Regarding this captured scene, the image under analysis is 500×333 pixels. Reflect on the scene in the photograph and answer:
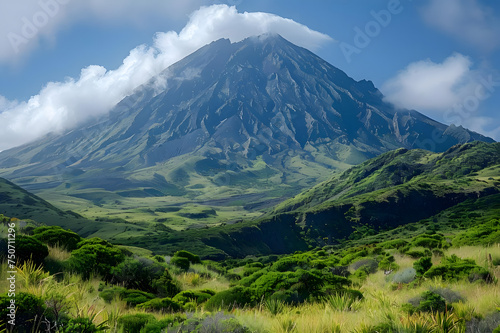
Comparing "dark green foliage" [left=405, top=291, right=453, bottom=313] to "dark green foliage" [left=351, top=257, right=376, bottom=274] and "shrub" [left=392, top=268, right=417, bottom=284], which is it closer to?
"shrub" [left=392, top=268, right=417, bottom=284]

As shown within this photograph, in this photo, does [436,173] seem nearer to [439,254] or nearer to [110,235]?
[110,235]

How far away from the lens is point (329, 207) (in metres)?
142

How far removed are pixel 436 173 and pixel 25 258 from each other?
218274 mm

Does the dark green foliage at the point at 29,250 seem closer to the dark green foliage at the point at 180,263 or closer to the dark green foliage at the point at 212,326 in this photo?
the dark green foliage at the point at 212,326

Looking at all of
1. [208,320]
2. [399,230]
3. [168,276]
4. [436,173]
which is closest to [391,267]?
[168,276]

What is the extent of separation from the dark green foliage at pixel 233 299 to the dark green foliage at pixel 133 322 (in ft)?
12.0

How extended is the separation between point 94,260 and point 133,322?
761 cm

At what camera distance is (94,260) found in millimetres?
13570

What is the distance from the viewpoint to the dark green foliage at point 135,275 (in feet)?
45.1

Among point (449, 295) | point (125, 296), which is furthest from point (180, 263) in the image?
point (449, 295)

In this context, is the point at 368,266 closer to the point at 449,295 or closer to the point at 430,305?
the point at 449,295

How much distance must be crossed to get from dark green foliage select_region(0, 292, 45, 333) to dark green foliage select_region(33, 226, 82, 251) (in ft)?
33.7

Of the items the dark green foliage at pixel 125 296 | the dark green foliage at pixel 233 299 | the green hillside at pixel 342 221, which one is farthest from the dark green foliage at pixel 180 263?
the green hillside at pixel 342 221

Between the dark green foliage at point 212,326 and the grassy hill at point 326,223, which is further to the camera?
the grassy hill at point 326,223
